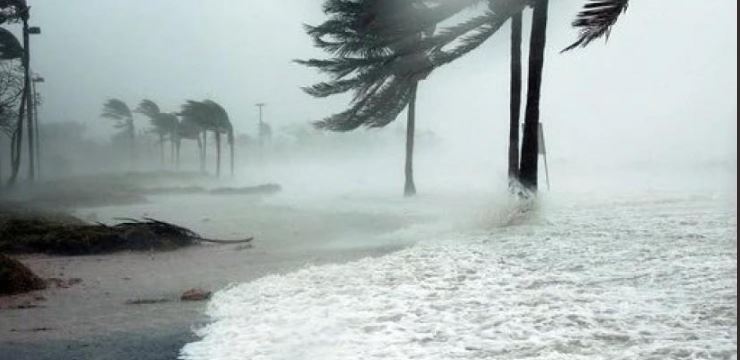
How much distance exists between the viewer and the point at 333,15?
19.0 metres

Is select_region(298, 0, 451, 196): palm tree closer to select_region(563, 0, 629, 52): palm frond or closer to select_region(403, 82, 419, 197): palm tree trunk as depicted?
select_region(403, 82, 419, 197): palm tree trunk

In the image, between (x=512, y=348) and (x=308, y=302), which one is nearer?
(x=512, y=348)

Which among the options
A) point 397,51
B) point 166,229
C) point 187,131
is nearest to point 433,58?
point 397,51

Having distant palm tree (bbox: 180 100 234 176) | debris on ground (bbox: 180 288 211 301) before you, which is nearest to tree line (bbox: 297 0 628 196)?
debris on ground (bbox: 180 288 211 301)

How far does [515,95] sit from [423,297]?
33.7ft

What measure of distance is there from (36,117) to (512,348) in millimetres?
28584

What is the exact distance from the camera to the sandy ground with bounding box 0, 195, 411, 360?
4312mm

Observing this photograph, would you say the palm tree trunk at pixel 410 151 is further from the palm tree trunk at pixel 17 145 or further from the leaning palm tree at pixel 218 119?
the leaning palm tree at pixel 218 119

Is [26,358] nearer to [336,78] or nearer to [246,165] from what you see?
[336,78]

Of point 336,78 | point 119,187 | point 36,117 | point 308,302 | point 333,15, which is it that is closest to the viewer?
point 308,302

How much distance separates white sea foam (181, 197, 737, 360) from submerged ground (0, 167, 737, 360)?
1 centimetres

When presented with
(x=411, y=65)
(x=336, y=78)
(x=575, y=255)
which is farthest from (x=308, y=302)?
(x=336, y=78)

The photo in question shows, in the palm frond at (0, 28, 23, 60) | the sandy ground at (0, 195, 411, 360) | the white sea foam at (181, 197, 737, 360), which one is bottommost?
the sandy ground at (0, 195, 411, 360)

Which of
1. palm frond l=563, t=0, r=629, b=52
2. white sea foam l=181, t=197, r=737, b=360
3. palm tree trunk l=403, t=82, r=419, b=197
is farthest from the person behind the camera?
palm tree trunk l=403, t=82, r=419, b=197
